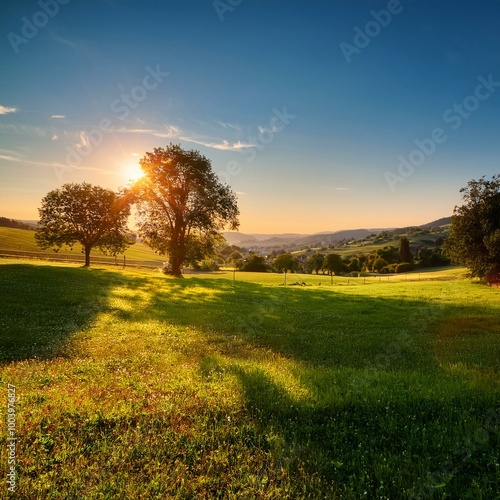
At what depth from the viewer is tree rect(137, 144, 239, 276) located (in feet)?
168

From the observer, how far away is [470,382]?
29.7ft

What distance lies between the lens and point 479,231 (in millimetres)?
50562

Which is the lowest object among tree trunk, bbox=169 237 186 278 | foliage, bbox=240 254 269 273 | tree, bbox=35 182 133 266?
foliage, bbox=240 254 269 273

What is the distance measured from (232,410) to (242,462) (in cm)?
161

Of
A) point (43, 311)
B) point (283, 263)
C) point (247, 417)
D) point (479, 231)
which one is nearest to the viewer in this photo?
point (247, 417)

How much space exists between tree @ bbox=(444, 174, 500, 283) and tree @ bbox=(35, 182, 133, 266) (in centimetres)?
5867

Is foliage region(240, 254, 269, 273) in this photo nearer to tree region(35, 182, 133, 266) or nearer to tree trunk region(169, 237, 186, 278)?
tree region(35, 182, 133, 266)

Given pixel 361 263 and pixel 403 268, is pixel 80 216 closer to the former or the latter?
pixel 403 268

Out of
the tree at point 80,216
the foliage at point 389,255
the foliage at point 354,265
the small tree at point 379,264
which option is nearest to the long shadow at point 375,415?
the tree at point 80,216

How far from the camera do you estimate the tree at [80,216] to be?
64.1 meters

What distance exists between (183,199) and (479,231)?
46.8 m

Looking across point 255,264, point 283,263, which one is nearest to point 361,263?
point 283,263

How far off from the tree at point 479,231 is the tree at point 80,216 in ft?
192

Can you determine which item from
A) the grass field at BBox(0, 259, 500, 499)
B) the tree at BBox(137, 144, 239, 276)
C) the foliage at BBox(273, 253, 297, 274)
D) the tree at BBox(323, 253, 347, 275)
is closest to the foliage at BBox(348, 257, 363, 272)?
the tree at BBox(323, 253, 347, 275)
